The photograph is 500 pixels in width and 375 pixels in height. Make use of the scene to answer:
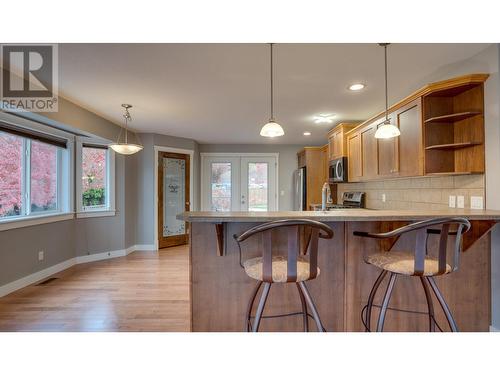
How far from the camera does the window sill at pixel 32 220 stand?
2.99 meters

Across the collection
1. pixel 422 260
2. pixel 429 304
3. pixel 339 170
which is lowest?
pixel 429 304

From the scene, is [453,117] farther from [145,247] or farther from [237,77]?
[145,247]

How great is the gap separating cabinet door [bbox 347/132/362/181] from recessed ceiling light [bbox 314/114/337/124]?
1.31ft

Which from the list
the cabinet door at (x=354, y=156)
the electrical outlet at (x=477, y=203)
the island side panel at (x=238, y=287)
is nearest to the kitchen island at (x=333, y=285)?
the island side panel at (x=238, y=287)

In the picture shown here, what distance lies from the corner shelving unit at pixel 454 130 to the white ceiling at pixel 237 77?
292mm

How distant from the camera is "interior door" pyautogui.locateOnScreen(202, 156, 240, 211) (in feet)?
21.3

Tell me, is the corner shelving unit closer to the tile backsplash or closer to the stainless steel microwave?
the tile backsplash

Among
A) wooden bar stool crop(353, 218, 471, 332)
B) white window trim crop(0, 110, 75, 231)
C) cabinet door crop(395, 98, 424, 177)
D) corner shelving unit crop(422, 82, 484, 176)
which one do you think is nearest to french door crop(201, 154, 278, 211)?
white window trim crop(0, 110, 75, 231)

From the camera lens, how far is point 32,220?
3352mm

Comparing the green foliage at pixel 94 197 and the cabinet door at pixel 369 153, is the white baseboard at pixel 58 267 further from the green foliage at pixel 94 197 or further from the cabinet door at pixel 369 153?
the cabinet door at pixel 369 153

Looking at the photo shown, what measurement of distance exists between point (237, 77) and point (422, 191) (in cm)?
230

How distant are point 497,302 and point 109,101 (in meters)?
4.26

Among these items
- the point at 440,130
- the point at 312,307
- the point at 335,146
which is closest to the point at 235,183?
the point at 335,146
